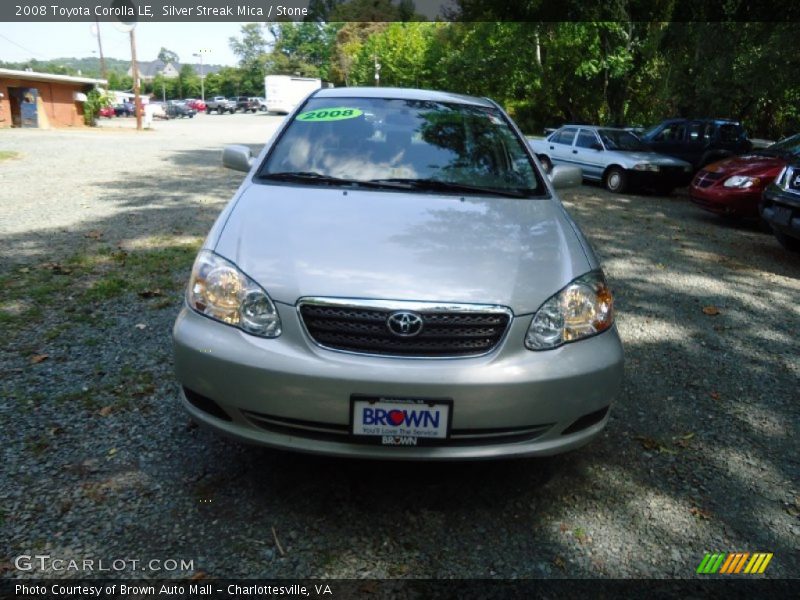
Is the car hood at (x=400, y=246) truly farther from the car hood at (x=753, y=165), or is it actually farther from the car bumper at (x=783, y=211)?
the car hood at (x=753, y=165)

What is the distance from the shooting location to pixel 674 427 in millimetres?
3244

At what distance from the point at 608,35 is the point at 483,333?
21.1 meters

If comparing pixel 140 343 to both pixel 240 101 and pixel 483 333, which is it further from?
pixel 240 101

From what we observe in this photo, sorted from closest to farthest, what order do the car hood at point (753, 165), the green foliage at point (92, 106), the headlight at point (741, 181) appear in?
the car hood at point (753, 165) < the headlight at point (741, 181) < the green foliage at point (92, 106)

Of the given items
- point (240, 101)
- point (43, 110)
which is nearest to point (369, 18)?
point (240, 101)

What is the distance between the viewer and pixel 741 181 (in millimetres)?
8625

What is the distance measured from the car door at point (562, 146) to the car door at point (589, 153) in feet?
0.44

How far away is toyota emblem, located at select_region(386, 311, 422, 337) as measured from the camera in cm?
219

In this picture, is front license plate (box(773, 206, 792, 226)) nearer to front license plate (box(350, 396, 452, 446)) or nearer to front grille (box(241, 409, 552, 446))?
front grille (box(241, 409, 552, 446))

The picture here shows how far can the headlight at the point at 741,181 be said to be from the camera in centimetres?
849

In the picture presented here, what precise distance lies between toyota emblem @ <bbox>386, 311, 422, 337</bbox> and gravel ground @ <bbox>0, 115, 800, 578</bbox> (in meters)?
0.77

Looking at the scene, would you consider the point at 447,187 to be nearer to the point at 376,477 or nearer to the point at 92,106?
the point at 376,477

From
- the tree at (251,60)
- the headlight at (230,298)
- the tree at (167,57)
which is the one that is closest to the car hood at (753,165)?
the headlight at (230,298)

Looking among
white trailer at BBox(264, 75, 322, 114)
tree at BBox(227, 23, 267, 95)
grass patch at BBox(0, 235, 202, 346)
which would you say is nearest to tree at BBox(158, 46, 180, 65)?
tree at BBox(227, 23, 267, 95)
